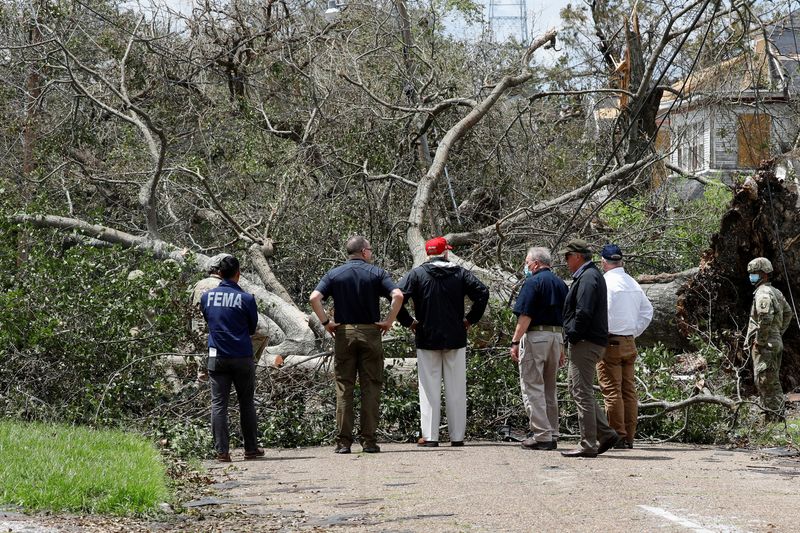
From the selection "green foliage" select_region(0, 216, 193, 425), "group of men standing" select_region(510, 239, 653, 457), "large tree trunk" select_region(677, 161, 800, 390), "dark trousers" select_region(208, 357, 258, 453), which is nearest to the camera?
"dark trousers" select_region(208, 357, 258, 453)

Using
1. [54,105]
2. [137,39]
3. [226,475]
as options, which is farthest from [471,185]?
[226,475]

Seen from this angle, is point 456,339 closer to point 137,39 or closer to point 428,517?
point 428,517

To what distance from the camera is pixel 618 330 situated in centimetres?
945

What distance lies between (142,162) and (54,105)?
250 cm

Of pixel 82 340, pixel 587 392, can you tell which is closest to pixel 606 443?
pixel 587 392

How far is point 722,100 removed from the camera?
58.9 feet

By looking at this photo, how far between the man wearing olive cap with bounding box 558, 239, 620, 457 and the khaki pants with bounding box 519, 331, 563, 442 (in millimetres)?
473

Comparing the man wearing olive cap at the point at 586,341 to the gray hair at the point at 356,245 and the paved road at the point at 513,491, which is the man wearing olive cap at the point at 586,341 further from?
the gray hair at the point at 356,245

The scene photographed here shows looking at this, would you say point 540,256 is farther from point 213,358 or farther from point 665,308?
point 665,308

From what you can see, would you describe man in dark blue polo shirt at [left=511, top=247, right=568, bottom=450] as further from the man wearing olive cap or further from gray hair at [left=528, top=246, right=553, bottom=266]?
the man wearing olive cap

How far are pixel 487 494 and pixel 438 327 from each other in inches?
126

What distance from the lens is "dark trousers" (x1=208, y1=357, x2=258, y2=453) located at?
30.0 feet

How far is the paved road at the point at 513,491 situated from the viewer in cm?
571

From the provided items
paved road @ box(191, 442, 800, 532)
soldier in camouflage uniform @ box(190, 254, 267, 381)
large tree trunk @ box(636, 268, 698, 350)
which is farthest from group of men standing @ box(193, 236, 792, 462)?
large tree trunk @ box(636, 268, 698, 350)
